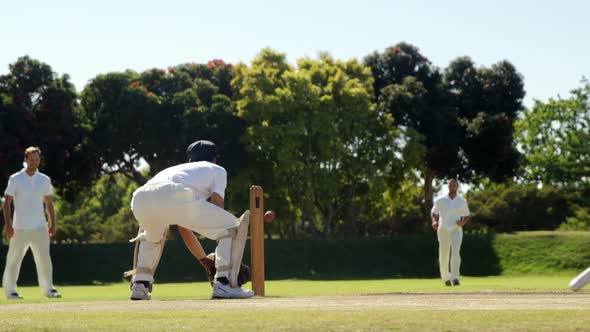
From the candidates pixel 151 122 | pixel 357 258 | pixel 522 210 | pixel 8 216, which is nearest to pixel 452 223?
pixel 8 216

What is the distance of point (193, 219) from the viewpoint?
40.7ft

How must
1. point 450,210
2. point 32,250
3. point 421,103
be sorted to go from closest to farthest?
point 32,250 → point 450,210 → point 421,103

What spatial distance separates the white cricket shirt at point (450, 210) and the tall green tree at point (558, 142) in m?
49.5

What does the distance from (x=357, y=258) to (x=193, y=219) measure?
29149 mm

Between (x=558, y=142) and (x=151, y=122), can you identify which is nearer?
(x=151, y=122)

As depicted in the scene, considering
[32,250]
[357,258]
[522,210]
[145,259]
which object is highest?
[522,210]

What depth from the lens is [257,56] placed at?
52000 mm

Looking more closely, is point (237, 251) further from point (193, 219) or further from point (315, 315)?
point (315, 315)

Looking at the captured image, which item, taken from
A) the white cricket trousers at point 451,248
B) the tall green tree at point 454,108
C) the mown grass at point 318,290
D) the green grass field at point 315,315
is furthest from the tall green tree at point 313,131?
the green grass field at point 315,315

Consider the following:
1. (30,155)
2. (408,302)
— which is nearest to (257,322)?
(408,302)

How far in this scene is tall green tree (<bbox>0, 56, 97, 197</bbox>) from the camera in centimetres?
4528

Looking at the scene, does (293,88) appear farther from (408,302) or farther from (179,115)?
(408,302)

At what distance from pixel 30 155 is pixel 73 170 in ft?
101

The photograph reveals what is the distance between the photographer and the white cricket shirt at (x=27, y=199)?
698 inches
